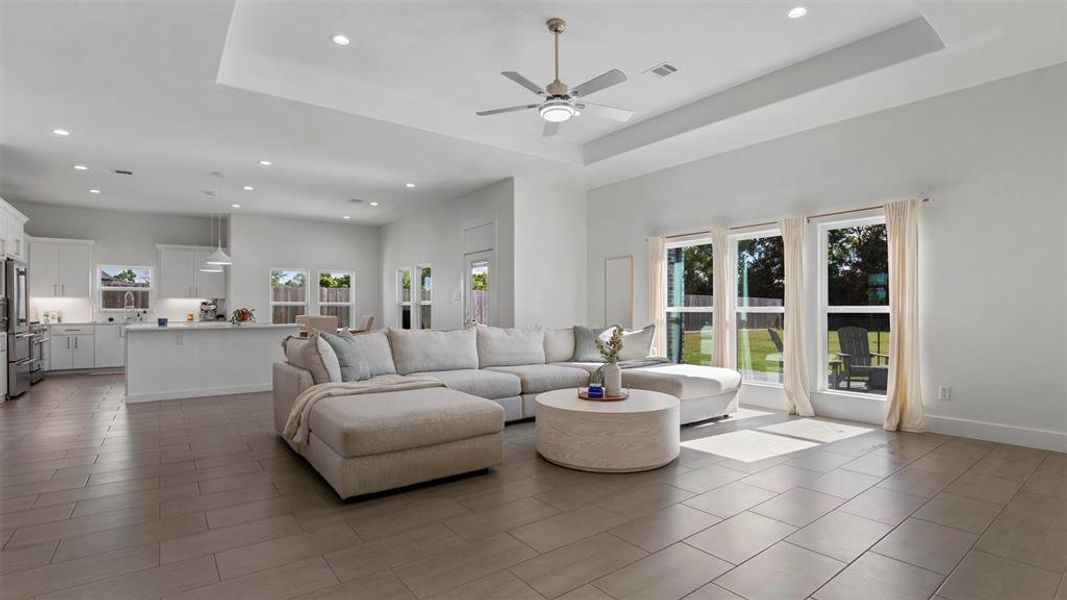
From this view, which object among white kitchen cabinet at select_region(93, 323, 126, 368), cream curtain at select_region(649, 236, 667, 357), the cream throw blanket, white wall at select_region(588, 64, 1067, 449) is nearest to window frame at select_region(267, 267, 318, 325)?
white kitchen cabinet at select_region(93, 323, 126, 368)

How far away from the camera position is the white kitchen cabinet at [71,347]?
8664 millimetres

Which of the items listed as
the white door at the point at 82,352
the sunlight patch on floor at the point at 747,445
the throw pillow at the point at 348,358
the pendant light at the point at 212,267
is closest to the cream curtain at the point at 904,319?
the sunlight patch on floor at the point at 747,445

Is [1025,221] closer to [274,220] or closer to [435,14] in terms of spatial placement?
[435,14]

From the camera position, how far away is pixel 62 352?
8.72 m

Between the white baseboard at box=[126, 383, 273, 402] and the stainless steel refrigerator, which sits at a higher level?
the stainless steel refrigerator

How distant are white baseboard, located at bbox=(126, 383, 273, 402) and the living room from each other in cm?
5

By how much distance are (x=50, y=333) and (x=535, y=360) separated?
27.6ft

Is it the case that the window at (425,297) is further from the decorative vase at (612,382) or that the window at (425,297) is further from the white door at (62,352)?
the decorative vase at (612,382)

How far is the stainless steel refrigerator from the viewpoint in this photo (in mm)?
6344

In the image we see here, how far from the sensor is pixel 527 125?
19.9 feet

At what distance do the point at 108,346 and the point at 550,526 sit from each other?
9858 millimetres

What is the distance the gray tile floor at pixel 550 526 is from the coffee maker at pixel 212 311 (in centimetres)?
539

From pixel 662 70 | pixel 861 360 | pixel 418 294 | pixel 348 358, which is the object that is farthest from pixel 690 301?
pixel 418 294

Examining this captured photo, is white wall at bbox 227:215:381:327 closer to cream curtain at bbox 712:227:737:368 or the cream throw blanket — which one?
the cream throw blanket
